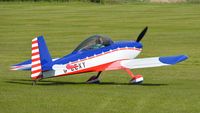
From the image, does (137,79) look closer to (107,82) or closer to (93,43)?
(107,82)

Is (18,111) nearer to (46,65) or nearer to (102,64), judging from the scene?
(46,65)

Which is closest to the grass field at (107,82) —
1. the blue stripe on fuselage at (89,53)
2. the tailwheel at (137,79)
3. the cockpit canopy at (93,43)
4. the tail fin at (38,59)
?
the tailwheel at (137,79)

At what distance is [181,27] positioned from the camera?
148ft

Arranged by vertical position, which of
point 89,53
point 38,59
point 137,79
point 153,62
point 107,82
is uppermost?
point 38,59

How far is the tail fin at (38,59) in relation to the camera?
17062mm

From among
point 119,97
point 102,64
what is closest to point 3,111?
point 119,97

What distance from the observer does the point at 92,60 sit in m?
18.3

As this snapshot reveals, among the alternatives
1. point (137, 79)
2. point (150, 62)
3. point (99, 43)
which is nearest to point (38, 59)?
point (99, 43)

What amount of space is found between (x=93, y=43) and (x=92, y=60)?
58cm

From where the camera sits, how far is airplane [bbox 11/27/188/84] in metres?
17.2

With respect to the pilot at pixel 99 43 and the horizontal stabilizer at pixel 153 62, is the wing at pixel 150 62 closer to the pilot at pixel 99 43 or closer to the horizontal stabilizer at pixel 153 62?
the horizontal stabilizer at pixel 153 62

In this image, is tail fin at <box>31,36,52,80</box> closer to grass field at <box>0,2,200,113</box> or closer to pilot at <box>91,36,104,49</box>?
grass field at <box>0,2,200,113</box>

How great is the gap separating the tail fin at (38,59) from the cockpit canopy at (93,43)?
1.38 metres

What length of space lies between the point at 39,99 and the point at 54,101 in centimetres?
46
